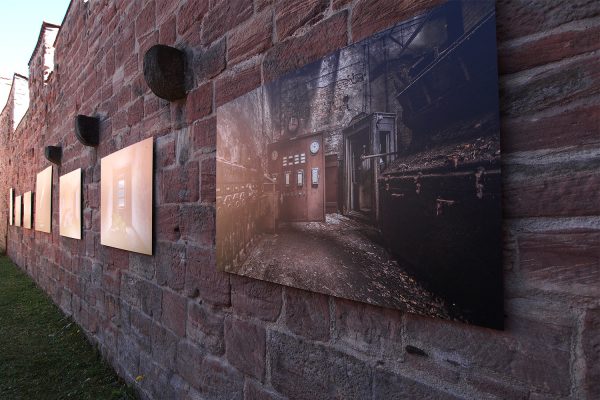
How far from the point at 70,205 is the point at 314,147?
151 inches

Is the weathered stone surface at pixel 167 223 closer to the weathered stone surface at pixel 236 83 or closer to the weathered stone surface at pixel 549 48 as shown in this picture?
the weathered stone surface at pixel 236 83

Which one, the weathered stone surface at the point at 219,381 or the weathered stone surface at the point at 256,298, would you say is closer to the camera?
the weathered stone surface at the point at 256,298

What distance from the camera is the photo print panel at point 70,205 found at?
3.66 metres

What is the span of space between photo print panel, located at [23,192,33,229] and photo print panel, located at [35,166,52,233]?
87 cm

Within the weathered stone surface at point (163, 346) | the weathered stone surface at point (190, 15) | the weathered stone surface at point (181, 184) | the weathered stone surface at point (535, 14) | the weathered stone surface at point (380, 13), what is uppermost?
the weathered stone surface at point (190, 15)

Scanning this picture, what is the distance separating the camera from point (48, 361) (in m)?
3.07

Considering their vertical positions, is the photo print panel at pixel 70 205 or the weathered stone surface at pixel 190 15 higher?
the weathered stone surface at pixel 190 15

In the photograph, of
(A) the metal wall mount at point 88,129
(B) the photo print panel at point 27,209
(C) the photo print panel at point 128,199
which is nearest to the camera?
(C) the photo print panel at point 128,199

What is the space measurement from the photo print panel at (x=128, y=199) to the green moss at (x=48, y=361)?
41.8 inches

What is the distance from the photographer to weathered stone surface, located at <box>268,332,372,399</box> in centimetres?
109

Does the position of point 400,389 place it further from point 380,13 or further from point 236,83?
point 236,83

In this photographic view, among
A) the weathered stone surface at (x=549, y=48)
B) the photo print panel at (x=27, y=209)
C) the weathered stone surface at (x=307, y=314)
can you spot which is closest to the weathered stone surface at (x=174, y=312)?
the weathered stone surface at (x=307, y=314)

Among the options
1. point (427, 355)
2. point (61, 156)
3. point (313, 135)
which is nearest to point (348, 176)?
point (313, 135)

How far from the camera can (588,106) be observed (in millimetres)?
690
